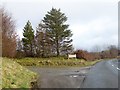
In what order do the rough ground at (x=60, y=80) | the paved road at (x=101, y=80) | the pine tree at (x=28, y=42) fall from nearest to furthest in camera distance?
the rough ground at (x=60, y=80), the paved road at (x=101, y=80), the pine tree at (x=28, y=42)

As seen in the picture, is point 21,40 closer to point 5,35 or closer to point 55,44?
point 55,44

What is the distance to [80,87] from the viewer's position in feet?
53.7

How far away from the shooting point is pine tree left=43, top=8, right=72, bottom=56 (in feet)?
194

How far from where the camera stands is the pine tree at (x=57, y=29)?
59.0 m

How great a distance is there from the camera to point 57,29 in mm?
59156

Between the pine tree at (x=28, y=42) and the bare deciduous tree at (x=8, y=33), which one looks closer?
the bare deciduous tree at (x=8, y=33)

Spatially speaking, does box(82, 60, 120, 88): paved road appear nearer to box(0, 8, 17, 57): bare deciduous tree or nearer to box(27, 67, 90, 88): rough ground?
box(27, 67, 90, 88): rough ground

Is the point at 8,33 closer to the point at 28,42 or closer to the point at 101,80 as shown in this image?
the point at 28,42

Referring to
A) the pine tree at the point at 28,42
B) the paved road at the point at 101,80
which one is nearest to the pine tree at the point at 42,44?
the pine tree at the point at 28,42

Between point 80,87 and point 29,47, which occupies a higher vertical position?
point 29,47

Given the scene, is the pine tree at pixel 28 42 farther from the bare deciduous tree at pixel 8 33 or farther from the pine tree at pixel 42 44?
the bare deciduous tree at pixel 8 33

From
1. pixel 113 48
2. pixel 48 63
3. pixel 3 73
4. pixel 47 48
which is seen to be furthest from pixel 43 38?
pixel 113 48

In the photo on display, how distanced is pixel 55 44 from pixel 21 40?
627 cm

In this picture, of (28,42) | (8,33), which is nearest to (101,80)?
(8,33)
